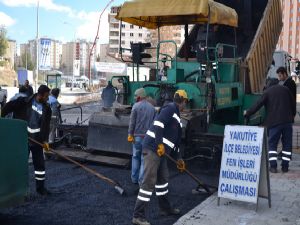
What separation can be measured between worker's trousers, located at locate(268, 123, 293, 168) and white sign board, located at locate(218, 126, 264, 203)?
1947 millimetres

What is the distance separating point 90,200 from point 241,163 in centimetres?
212

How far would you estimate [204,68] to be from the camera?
8.66 metres

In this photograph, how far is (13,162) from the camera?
15.8ft

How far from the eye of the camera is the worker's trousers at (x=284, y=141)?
25.0 feet

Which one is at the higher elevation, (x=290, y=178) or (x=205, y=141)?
(x=205, y=141)

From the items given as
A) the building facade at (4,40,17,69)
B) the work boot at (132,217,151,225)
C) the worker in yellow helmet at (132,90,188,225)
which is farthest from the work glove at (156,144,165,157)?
the building facade at (4,40,17,69)

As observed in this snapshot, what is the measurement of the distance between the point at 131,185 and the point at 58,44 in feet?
493

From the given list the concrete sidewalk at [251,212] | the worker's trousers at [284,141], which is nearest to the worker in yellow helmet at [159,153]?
the concrete sidewalk at [251,212]

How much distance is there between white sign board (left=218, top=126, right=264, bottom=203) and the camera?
5.68m

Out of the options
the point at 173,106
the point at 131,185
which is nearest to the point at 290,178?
the point at 131,185

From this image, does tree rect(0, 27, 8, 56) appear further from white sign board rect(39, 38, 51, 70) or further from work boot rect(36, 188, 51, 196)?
work boot rect(36, 188, 51, 196)

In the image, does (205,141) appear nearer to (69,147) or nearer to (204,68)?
(204,68)

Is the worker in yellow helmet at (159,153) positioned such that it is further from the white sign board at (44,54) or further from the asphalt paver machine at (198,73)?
the white sign board at (44,54)

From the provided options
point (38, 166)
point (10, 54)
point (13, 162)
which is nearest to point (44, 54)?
point (38, 166)
